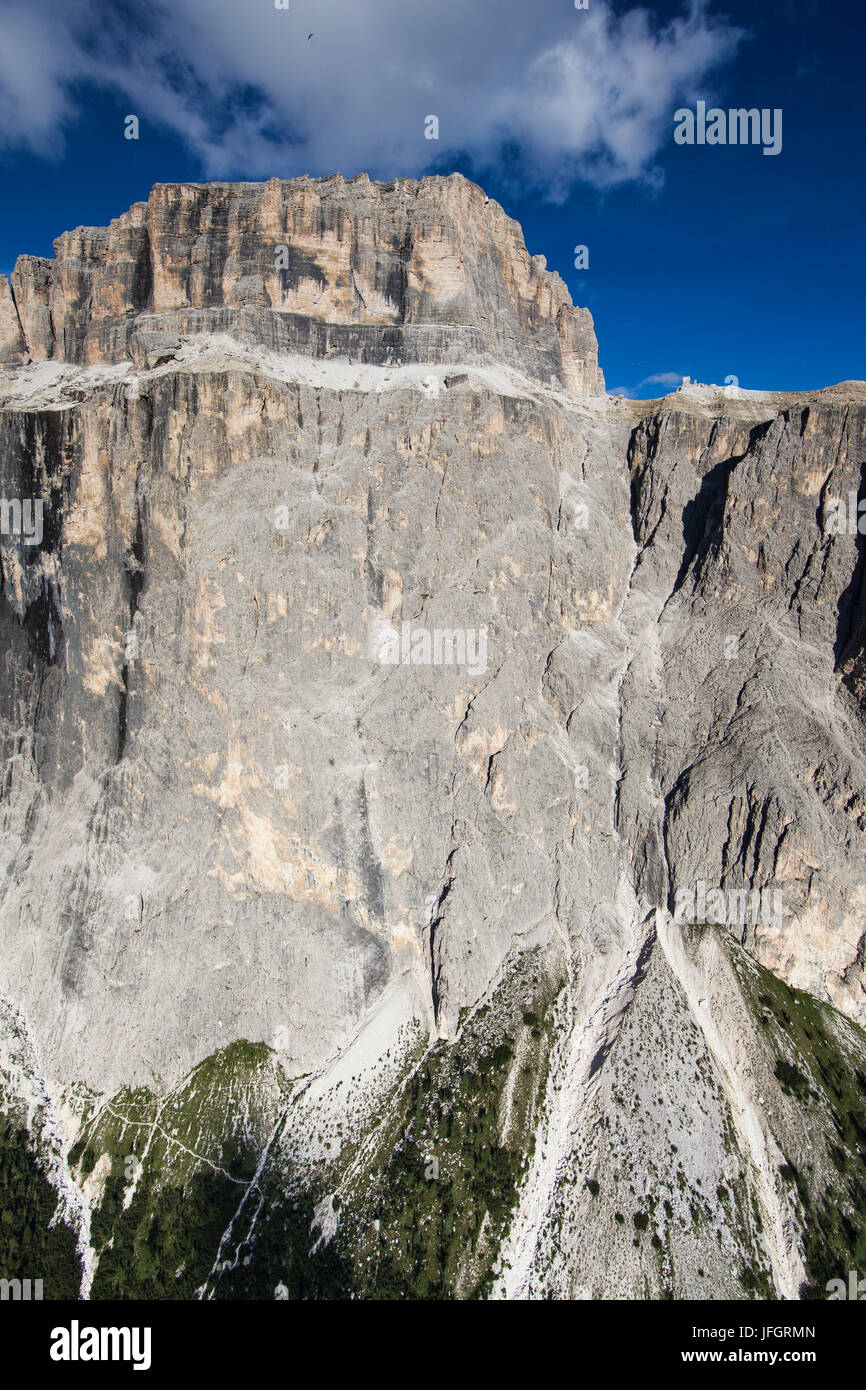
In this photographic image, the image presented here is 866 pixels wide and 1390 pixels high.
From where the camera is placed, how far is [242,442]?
53.9 m

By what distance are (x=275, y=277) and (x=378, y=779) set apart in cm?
4927

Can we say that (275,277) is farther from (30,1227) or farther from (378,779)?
(30,1227)

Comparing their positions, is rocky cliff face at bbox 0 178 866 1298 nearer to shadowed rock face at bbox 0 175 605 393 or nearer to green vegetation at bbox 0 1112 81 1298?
shadowed rock face at bbox 0 175 605 393

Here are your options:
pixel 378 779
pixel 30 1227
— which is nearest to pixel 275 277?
pixel 378 779

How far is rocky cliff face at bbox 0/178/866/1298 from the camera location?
4631 cm

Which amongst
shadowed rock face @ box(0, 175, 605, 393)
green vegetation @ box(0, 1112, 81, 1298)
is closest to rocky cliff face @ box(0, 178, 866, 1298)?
shadowed rock face @ box(0, 175, 605, 393)

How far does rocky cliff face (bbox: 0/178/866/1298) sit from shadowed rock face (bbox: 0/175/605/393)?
0.40 meters

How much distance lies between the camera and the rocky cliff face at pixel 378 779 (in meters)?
46.3

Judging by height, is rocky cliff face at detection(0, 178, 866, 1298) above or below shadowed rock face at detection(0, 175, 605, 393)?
below

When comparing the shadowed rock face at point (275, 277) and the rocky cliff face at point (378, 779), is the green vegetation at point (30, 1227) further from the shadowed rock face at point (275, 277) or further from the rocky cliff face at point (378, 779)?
the shadowed rock face at point (275, 277)

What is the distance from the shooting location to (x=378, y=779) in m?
55.4

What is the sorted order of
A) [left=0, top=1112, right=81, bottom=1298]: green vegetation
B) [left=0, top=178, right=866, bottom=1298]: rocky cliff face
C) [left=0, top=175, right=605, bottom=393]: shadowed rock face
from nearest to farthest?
1. [left=0, top=1112, right=81, bottom=1298]: green vegetation
2. [left=0, top=178, right=866, bottom=1298]: rocky cliff face
3. [left=0, top=175, right=605, bottom=393]: shadowed rock face

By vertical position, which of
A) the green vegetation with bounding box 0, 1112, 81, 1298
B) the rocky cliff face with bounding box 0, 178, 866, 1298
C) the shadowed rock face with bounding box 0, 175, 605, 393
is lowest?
the green vegetation with bounding box 0, 1112, 81, 1298
